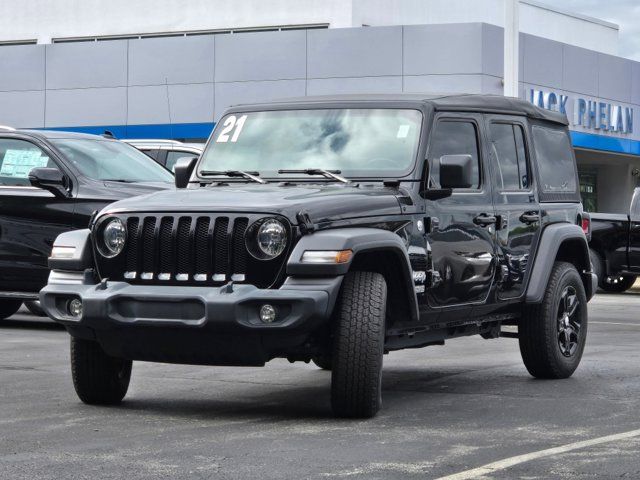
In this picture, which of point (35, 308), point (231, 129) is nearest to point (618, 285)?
point (35, 308)

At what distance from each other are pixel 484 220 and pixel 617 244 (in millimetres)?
14058

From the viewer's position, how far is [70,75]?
135 feet

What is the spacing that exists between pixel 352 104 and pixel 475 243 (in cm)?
118

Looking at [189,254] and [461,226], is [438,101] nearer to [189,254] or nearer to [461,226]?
[461,226]

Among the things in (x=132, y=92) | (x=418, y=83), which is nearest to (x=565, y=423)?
(x=418, y=83)

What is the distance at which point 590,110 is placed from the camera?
135 feet

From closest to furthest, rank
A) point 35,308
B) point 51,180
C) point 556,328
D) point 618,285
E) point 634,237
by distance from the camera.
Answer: point 556,328 → point 51,180 → point 35,308 → point 634,237 → point 618,285

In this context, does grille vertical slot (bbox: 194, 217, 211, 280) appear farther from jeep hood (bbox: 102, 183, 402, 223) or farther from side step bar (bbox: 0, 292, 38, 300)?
side step bar (bbox: 0, 292, 38, 300)

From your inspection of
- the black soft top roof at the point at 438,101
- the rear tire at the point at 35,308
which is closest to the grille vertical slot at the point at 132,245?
the black soft top roof at the point at 438,101

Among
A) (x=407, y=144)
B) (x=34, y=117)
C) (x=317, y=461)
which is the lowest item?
(x=317, y=461)

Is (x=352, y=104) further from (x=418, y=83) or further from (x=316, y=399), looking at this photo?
(x=418, y=83)

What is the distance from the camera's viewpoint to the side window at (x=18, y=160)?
13789mm

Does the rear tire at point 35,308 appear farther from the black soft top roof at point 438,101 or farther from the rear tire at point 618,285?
the rear tire at point 618,285

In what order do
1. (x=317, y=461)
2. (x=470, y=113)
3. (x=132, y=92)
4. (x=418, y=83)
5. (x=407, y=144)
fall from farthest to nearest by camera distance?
(x=132, y=92) < (x=418, y=83) < (x=470, y=113) < (x=407, y=144) < (x=317, y=461)
